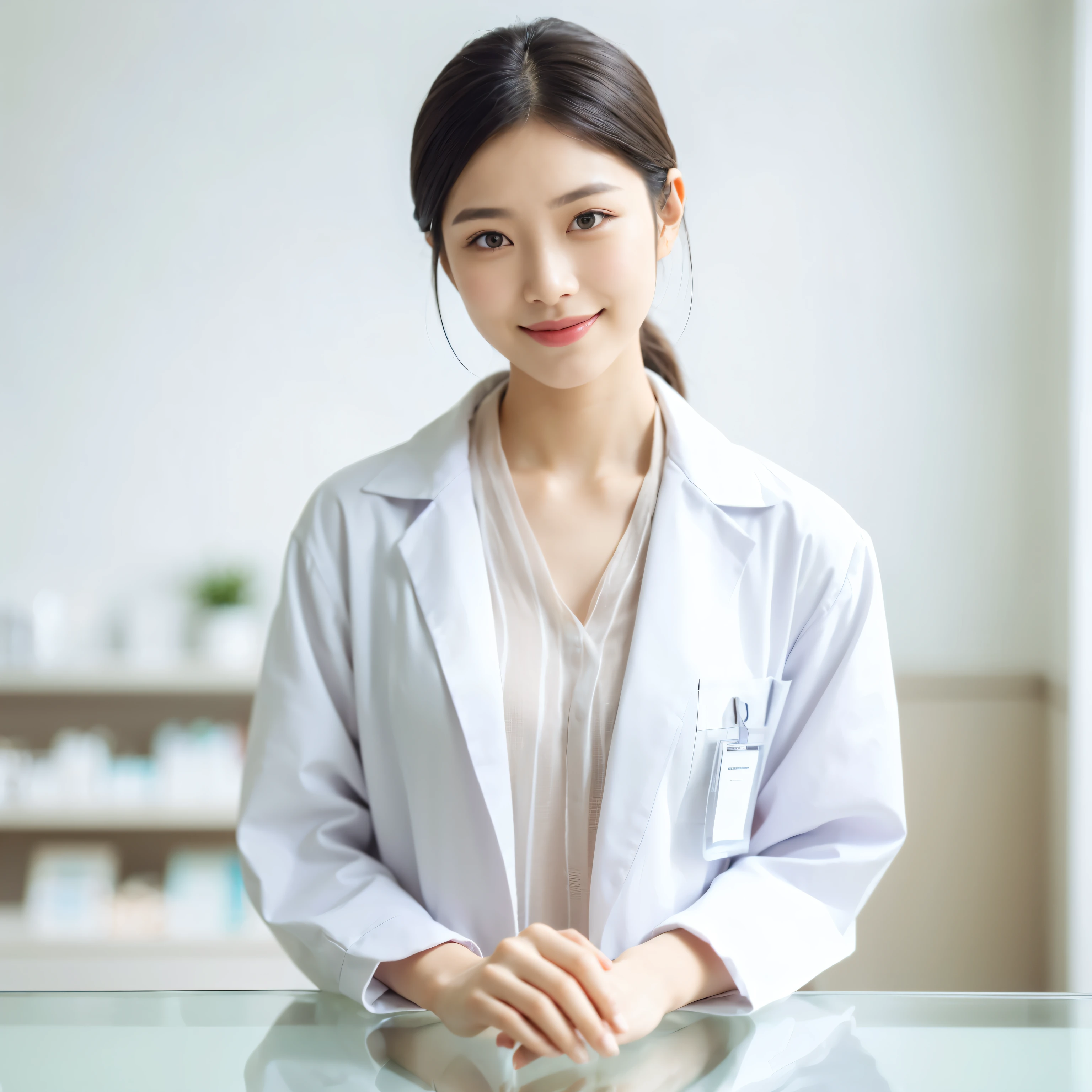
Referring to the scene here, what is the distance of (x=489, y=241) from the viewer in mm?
930

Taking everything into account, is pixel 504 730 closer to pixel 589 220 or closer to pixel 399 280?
pixel 589 220

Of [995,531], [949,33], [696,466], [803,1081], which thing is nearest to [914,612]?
[995,531]

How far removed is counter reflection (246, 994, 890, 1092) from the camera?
65 centimetres

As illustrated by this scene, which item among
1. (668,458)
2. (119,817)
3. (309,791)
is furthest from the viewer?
(119,817)

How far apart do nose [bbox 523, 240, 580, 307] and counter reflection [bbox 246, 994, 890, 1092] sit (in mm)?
566

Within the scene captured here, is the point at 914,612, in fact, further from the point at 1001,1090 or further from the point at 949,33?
the point at 1001,1090

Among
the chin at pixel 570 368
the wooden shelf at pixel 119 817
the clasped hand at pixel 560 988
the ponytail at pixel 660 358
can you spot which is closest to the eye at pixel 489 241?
the chin at pixel 570 368

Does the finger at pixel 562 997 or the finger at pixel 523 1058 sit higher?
the finger at pixel 562 997

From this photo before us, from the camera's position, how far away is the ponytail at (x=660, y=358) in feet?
4.00

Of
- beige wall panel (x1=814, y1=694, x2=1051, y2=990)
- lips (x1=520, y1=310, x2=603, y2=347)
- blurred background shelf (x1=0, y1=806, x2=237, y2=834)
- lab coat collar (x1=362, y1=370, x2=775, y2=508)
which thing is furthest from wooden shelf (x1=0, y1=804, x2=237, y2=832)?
lips (x1=520, y1=310, x2=603, y2=347)

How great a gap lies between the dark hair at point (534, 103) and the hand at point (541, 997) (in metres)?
0.63

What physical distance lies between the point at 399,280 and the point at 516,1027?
242cm

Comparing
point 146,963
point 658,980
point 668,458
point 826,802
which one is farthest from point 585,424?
point 146,963

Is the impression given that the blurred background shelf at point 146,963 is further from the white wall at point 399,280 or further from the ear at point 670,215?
the ear at point 670,215
